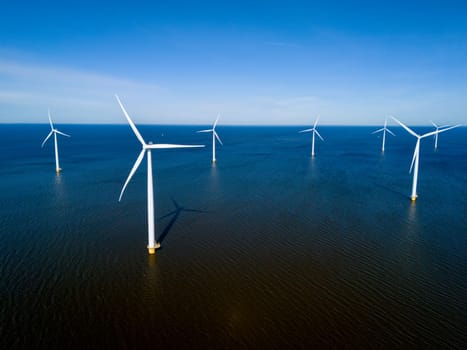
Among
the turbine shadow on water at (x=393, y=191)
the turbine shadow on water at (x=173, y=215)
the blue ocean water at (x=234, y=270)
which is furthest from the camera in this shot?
the turbine shadow on water at (x=393, y=191)

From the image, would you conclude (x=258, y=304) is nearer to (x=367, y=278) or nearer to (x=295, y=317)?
(x=295, y=317)

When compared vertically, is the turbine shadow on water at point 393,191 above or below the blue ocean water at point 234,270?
above

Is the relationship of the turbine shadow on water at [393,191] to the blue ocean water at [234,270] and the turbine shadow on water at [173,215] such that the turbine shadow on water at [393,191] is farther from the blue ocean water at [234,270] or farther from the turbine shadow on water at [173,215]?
the turbine shadow on water at [173,215]

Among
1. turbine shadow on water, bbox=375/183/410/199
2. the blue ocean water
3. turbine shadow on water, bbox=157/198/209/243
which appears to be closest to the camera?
the blue ocean water

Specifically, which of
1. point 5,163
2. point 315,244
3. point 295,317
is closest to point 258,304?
point 295,317

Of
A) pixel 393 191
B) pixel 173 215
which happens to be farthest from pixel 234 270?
pixel 393 191

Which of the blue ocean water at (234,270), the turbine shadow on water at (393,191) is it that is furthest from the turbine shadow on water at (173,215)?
the turbine shadow on water at (393,191)

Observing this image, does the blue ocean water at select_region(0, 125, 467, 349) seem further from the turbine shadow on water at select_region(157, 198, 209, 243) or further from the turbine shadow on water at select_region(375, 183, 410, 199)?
the turbine shadow on water at select_region(375, 183, 410, 199)

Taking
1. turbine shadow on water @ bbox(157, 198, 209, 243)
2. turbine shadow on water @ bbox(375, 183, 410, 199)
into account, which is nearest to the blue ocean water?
turbine shadow on water @ bbox(157, 198, 209, 243)

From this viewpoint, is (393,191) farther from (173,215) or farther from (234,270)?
(234,270)
